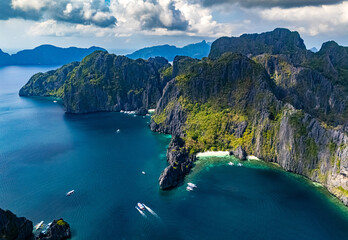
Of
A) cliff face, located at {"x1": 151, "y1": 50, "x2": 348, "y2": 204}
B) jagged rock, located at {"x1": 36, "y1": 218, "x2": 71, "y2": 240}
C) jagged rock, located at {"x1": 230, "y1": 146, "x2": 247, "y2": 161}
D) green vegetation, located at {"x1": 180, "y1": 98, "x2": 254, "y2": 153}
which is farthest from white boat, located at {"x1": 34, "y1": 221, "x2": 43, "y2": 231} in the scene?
jagged rock, located at {"x1": 230, "y1": 146, "x2": 247, "y2": 161}

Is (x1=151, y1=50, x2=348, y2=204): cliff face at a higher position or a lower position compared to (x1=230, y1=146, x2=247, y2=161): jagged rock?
higher

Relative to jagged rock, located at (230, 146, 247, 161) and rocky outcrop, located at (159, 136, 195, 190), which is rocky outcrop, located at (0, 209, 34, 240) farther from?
jagged rock, located at (230, 146, 247, 161)

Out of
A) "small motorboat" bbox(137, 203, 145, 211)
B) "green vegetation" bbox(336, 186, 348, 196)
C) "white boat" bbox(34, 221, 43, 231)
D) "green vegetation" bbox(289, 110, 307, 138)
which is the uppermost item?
"green vegetation" bbox(289, 110, 307, 138)

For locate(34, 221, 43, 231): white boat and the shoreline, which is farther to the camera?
the shoreline

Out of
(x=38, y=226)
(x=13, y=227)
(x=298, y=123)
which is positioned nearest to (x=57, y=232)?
(x=38, y=226)

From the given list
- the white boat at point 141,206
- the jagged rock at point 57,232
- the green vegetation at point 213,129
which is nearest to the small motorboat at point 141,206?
the white boat at point 141,206

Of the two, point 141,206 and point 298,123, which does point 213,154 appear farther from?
point 141,206

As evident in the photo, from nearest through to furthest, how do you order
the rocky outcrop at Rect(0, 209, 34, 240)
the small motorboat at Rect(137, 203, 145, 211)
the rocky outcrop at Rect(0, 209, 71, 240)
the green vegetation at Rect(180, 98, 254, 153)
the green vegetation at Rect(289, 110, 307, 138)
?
the rocky outcrop at Rect(0, 209, 34, 240), the rocky outcrop at Rect(0, 209, 71, 240), the small motorboat at Rect(137, 203, 145, 211), the green vegetation at Rect(289, 110, 307, 138), the green vegetation at Rect(180, 98, 254, 153)
